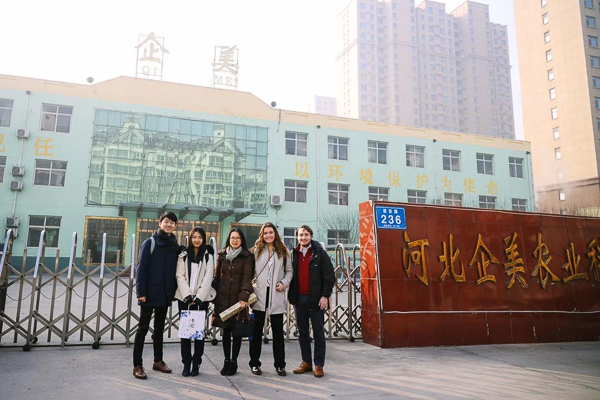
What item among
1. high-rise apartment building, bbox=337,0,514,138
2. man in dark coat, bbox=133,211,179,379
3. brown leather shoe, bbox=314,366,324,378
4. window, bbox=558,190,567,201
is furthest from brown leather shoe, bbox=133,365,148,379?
high-rise apartment building, bbox=337,0,514,138

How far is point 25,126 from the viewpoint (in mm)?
20312

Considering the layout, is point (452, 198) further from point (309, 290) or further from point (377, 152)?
point (309, 290)

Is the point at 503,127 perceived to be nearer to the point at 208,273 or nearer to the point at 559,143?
the point at 559,143

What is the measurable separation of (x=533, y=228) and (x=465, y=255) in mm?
1566

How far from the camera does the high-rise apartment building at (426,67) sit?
7438cm

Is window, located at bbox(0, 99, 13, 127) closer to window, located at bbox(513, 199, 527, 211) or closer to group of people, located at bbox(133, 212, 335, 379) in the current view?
group of people, located at bbox(133, 212, 335, 379)

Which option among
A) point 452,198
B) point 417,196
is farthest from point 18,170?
point 452,198

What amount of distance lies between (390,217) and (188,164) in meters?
17.6

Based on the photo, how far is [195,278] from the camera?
177 inches

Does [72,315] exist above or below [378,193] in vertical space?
below

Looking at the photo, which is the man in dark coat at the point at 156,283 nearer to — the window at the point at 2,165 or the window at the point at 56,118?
the window at the point at 2,165

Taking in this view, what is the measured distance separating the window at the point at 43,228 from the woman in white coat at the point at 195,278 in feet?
61.2

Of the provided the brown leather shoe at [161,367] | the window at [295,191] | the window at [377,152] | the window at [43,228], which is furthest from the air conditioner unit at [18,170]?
the brown leather shoe at [161,367]

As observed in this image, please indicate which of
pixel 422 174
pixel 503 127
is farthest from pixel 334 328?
pixel 503 127
